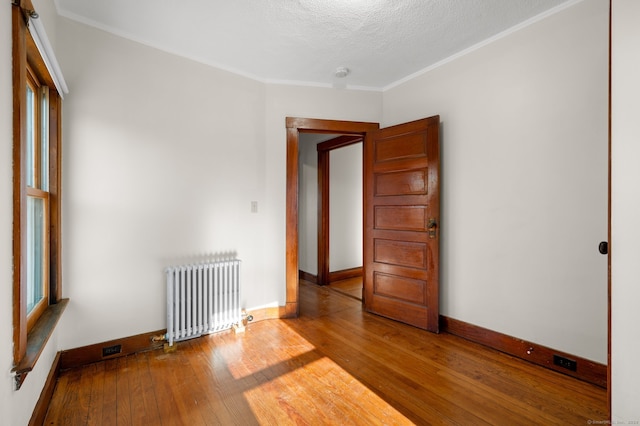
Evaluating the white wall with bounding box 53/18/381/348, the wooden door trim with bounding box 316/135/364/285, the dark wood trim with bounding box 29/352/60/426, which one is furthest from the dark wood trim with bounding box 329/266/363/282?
the dark wood trim with bounding box 29/352/60/426

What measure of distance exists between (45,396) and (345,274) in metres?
3.97

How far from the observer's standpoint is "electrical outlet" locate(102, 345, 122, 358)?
93.5 inches

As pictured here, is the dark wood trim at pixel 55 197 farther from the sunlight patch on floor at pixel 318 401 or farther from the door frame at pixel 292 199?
the door frame at pixel 292 199

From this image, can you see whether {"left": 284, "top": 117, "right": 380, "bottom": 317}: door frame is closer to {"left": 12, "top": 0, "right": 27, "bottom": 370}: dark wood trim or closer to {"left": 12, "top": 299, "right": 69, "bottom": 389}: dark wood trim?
{"left": 12, "top": 299, "right": 69, "bottom": 389}: dark wood trim

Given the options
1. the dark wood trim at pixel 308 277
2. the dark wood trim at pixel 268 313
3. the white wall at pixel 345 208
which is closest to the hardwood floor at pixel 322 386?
the dark wood trim at pixel 268 313

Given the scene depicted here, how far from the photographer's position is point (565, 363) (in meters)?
2.22

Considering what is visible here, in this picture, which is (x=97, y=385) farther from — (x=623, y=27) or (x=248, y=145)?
(x=623, y=27)

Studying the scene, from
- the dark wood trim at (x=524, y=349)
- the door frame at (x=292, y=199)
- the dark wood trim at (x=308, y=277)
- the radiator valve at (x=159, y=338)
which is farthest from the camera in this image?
the dark wood trim at (x=308, y=277)

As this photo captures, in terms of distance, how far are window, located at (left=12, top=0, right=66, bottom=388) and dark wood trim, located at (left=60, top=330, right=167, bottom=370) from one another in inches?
17.5

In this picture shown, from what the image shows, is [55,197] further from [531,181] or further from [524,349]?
[524,349]

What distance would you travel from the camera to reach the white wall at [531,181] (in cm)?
211

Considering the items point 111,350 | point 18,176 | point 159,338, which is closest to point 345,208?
point 159,338

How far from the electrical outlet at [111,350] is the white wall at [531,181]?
114 inches

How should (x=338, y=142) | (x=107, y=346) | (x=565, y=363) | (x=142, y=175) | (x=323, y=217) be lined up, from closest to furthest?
(x=565, y=363) → (x=107, y=346) → (x=142, y=175) → (x=338, y=142) → (x=323, y=217)
